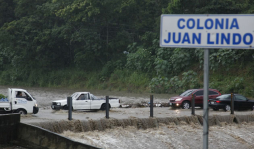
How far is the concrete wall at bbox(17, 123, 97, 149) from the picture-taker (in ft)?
34.4

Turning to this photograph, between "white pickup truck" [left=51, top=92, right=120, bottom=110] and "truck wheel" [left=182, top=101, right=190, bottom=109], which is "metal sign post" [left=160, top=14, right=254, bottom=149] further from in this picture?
"truck wheel" [left=182, top=101, right=190, bottom=109]

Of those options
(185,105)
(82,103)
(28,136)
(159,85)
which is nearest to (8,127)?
(28,136)

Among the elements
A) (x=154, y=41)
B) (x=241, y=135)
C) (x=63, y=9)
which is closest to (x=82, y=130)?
(x=241, y=135)

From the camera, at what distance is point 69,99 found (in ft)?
51.6

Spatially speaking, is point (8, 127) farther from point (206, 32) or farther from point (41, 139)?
point (206, 32)

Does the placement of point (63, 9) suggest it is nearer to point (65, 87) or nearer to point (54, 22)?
point (54, 22)

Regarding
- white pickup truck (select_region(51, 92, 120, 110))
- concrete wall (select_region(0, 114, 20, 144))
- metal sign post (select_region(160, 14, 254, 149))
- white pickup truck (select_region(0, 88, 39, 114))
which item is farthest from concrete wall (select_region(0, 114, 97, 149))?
white pickup truck (select_region(51, 92, 120, 110))

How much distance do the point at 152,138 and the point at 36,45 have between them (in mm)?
41753

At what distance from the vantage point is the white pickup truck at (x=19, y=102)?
1838 centimetres

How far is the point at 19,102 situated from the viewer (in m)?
18.7

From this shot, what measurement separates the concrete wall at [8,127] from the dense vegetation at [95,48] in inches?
1173

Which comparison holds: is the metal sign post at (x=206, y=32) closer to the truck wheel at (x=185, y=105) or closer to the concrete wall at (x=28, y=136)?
the concrete wall at (x=28, y=136)

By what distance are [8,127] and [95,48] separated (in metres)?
41.3

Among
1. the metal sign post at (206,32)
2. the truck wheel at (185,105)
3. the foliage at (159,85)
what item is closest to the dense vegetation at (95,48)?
the foliage at (159,85)
